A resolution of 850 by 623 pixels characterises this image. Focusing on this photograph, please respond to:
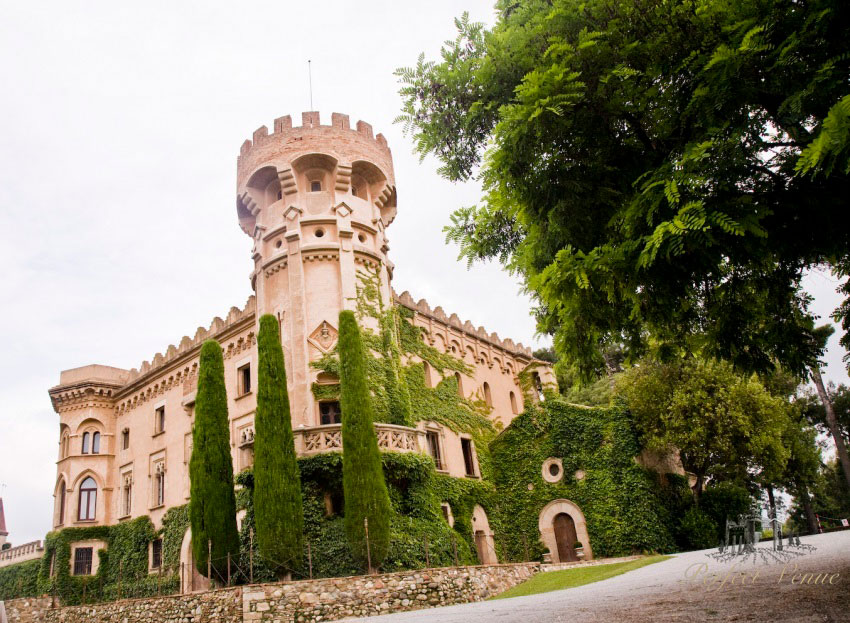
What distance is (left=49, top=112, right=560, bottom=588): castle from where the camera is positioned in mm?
20906

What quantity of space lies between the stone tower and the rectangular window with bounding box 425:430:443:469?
5.86m

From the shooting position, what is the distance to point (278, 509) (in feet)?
51.5

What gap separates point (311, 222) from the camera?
22375 millimetres

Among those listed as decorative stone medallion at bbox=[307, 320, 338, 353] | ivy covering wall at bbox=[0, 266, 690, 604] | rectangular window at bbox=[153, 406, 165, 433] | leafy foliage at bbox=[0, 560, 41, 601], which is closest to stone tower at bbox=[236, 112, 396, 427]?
decorative stone medallion at bbox=[307, 320, 338, 353]

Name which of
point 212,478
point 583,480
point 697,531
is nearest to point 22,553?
point 212,478

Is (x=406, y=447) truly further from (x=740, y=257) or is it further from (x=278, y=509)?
(x=740, y=257)

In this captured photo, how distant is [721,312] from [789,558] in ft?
18.8

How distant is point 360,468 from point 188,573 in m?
12.6

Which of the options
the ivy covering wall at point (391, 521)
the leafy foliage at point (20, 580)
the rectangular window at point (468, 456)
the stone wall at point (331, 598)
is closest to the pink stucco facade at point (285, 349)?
the rectangular window at point (468, 456)

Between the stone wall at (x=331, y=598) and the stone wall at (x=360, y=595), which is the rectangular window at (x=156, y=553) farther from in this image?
the stone wall at (x=360, y=595)

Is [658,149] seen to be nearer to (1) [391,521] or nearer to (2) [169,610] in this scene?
(1) [391,521]

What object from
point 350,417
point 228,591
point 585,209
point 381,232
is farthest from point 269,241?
point 585,209

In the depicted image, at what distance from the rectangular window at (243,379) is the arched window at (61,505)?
12759 mm

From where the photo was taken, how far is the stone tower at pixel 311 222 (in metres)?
20.9
